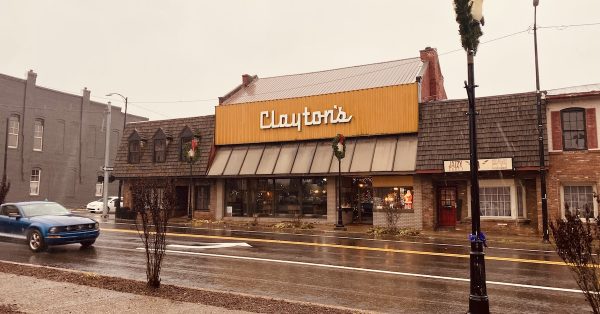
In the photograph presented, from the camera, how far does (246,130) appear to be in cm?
2975

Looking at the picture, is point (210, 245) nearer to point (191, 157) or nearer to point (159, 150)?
point (191, 157)

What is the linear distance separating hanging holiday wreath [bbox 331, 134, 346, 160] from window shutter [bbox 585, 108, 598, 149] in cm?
1173

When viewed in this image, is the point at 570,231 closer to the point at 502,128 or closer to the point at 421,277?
the point at 421,277

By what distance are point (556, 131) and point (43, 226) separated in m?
22.2

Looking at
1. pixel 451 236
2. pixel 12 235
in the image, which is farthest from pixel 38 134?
pixel 451 236

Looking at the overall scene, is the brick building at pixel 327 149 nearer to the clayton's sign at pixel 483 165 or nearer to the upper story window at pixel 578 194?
the clayton's sign at pixel 483 165

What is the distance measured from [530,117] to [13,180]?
43608 millimetres

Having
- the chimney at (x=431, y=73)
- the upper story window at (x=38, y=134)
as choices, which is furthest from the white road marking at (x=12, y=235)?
the upper story window at (x=38, y=134)

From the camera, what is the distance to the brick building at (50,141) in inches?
1647

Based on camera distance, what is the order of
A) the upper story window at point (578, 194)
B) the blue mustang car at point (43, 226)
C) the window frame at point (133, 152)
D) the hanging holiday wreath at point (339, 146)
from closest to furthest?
1. the blue mustang car at point (43, 226)
2. the upper story window at point (578, 194)
3. the hanging holiday wreath at point (339, 146)
4. the window frame at point (133, 152)

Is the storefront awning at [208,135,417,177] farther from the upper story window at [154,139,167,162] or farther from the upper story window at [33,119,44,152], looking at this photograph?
the upper story window at [33,119,44,152]

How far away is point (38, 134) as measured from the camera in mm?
Result: 44594

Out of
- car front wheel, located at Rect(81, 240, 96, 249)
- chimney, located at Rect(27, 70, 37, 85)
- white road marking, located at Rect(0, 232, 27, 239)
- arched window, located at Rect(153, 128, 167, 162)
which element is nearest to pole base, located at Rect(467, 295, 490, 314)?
car front wheel, located at Rect(81, 240, 96, 249)

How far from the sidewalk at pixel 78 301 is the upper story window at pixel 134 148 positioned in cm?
2528
